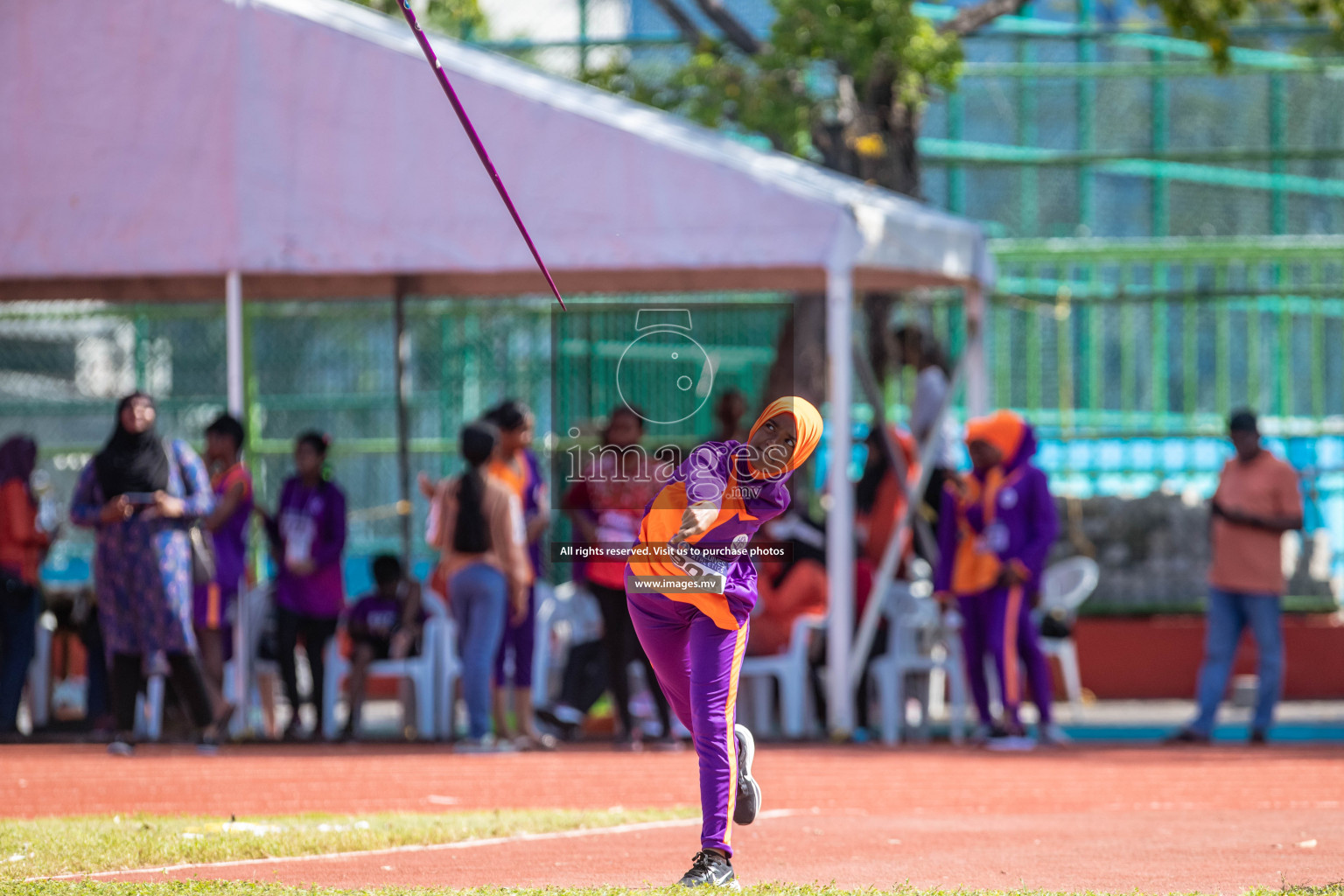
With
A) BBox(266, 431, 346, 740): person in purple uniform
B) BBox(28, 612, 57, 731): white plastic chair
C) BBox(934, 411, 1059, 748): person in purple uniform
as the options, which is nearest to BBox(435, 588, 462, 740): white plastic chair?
BBox(266, 431, 346, 740): person in purple uniform

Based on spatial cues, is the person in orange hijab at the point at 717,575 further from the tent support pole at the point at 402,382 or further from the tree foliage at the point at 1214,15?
the tree foliage at the point at 1214,15

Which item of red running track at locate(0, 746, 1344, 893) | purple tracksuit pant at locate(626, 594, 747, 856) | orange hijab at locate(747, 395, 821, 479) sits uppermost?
orange hijab at locate(747, 395, 821, 479)

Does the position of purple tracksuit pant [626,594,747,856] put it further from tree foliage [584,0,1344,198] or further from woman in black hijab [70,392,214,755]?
tree foliage [584,0,1344,198]

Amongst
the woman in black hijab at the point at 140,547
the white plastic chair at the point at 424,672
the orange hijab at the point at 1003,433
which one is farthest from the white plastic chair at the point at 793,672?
the woman in black hijab at the point at 140,547

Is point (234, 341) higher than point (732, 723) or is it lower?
higher

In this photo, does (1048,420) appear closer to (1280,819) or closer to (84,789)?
(1280,819)

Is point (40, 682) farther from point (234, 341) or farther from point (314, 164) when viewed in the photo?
point (314, 164)

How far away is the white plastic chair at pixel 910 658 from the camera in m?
11.6

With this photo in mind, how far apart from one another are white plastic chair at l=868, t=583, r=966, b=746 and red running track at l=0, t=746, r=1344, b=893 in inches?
21.2

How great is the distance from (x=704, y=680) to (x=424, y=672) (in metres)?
5.99

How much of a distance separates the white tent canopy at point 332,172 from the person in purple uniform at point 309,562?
2.19ft

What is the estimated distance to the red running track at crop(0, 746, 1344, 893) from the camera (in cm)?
662

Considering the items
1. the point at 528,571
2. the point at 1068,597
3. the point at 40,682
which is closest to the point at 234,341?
the point at 528,571

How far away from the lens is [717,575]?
612 cm
